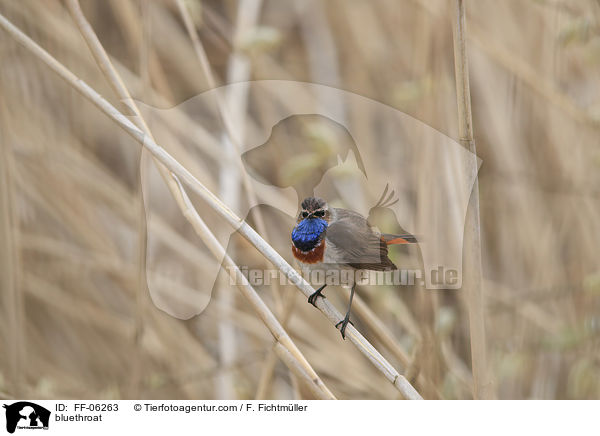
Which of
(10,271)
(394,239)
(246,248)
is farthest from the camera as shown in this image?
(10,271)

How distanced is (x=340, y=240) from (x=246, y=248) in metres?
0.30

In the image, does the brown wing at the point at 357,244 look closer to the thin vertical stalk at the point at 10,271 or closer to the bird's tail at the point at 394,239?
the bird's tail at the point at 394,239

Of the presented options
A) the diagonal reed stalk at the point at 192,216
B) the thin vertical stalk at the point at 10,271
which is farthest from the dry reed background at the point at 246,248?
the diagonal reed stalk at the point at 192,216

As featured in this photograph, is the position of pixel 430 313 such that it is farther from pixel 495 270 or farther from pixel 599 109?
pixel 599 109

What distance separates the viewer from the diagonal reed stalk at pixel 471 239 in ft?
2.69

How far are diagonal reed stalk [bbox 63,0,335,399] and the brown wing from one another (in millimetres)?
170

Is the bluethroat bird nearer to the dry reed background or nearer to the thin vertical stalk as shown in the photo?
the dry reed background

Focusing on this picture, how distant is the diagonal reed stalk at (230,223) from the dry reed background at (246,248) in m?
0.18

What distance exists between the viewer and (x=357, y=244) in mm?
838

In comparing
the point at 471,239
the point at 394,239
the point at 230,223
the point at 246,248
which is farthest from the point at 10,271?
the point at 471,239

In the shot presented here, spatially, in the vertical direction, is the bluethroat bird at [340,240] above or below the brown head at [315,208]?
below

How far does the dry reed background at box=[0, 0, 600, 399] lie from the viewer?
119 cm

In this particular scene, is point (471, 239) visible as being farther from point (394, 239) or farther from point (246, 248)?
point (246, 248)


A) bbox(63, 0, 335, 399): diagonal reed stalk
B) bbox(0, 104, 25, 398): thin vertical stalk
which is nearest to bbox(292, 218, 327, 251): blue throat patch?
bbox(63, 0, 335, 399): diagonal reed stalk
